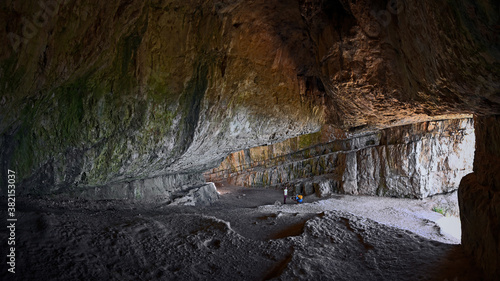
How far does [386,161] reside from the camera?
12.7 m

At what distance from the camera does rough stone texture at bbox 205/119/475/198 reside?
1148cm

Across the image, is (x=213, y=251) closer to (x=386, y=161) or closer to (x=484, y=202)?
(x=484, y=202)

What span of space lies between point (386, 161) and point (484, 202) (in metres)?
10.4

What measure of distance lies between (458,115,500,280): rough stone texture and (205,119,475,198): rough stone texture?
9184mm

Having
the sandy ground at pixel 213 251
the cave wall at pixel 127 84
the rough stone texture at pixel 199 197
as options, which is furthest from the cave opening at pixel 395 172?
the cave wall at pixel 127 84

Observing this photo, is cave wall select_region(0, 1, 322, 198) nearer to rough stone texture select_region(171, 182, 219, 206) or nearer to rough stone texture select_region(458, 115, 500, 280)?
rough stone texture select_region(171, 182, 219, 206)

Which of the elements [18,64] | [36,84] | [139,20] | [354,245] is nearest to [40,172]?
[36,84]

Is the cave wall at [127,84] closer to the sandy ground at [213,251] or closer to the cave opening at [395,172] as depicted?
the sandy ground at [213,251]

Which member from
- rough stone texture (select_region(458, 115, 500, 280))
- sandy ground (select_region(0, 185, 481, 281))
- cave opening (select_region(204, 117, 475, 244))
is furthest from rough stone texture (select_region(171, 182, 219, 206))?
rough stone texture (select_region(458, 115, 500, 280))

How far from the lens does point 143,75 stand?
Answer: 18.2 ft

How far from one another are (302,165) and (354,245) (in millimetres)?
12666

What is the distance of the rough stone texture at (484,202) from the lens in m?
2.76

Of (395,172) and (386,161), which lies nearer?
(395,172)

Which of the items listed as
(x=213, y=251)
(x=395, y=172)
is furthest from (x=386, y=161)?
(x=213, y=251)
